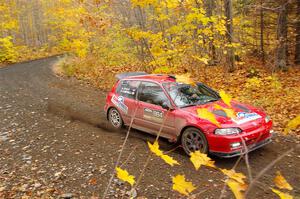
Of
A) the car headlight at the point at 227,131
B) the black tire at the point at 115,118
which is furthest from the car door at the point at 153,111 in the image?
the car headlight at the point at 227,131

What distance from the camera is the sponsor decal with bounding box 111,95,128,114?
26.7 ft

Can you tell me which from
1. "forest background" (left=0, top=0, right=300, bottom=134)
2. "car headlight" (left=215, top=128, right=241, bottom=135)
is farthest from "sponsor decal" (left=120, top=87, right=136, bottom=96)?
"forest background" (left=0, top=0, right=300, bottom=134)

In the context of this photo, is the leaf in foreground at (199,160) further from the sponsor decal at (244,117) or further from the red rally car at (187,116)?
the sponsor decal at (244,117)

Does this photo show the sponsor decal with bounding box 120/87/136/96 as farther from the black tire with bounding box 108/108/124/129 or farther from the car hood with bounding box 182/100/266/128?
the car hood with bounding box 182/100/266/128

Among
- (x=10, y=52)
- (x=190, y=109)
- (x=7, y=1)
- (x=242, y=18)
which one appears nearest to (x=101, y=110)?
(x=190, y=109)

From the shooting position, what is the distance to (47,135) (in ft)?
27.8

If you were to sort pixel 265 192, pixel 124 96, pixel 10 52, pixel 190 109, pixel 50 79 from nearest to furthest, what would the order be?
pixel 265 192 < pixel 190 109 < pixel 124 96 < pixel 50 79 < pixel 10 52

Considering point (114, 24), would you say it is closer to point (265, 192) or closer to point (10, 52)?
point (265, 192)

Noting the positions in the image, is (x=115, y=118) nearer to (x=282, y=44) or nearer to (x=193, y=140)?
(x=193, y=140)

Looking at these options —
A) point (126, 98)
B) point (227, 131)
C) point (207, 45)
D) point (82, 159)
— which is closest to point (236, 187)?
point (227, 131)

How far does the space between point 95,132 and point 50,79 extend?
10202mm

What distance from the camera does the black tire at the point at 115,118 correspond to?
8414 mm

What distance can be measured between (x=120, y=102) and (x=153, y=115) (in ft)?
4.73

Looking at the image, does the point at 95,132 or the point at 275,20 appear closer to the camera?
the point at 95,132
